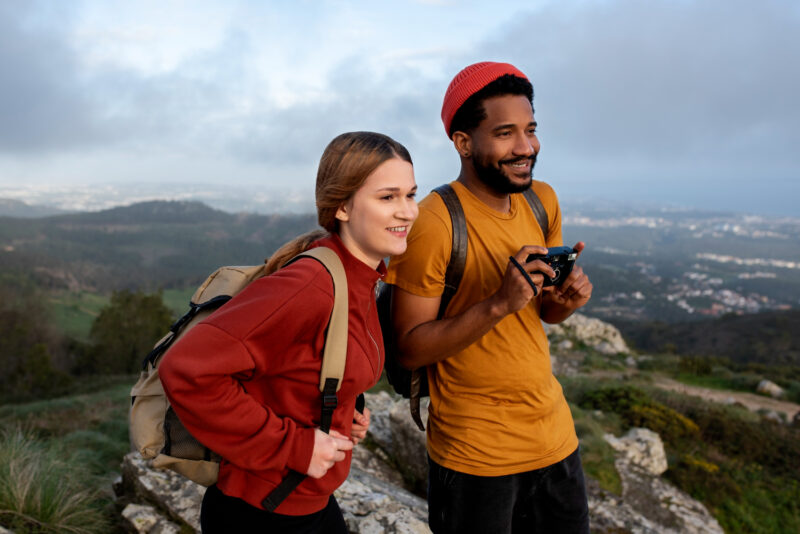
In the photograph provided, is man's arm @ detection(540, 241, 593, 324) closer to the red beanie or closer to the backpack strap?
the backpack strap

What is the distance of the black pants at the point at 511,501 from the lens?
207cm

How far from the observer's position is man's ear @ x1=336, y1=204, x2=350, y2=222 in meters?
1.71

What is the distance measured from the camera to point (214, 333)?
4.38ft

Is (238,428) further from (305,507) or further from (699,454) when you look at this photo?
(699,454)

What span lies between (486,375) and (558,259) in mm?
604

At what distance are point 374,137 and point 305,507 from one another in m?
1.36

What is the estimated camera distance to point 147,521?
306cm

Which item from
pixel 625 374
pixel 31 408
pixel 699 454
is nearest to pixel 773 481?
pixel 699 454

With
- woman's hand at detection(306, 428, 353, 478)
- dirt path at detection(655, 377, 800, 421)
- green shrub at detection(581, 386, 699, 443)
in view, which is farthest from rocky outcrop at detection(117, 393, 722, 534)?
dirt path at detection(655, 377, 800, 421)

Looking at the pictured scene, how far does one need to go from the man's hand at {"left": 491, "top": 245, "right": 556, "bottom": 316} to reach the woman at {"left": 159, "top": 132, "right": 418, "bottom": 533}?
17.0 inches

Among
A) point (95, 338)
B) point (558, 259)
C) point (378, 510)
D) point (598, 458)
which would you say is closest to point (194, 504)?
point (378, 510)

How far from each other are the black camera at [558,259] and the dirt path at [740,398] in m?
13.4

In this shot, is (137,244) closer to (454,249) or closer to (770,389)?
(770,389)

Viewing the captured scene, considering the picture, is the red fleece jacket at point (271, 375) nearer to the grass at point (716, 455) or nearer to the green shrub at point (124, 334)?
the grass at point (716, 455)
